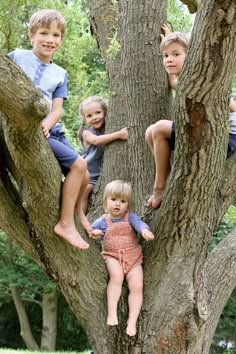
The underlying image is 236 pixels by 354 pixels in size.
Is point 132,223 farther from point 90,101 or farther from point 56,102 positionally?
point 90,101

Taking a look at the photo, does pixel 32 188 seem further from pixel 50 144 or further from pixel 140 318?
pixel 140 318

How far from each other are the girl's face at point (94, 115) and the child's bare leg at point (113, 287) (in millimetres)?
1403

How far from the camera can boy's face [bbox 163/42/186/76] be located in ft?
13.1

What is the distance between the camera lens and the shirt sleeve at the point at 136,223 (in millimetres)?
3672

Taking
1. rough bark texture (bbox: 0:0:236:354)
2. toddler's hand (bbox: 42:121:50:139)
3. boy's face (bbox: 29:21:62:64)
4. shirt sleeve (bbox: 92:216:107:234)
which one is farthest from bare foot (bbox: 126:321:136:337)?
boy's face (bbox: 29:21:62:64)

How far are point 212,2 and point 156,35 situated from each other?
5.95ft

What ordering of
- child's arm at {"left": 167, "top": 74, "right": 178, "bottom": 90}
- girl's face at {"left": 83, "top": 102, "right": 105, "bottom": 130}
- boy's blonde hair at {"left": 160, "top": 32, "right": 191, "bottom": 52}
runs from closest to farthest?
boy's blonde hair at {"left": 160, "top": 32, "right": 191, "bottom": 52}
child's arm at {"left": 167, "top": 74, "right": 178, "bottom": 90}
girl's face at {"left": 83, "top": 102, "right": 105, "bottom": 130}

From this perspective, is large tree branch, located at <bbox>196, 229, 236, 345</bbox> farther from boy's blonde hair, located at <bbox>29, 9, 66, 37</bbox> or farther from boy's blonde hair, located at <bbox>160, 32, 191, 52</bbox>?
boy's blonde hair, located at <bbox>29, 9, 66, 37</bbox>

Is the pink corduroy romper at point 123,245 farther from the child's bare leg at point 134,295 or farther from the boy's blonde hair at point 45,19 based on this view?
the boy's blonde hair at point 45,19

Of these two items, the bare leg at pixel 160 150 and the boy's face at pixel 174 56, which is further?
the boy's face at pixel 174 56

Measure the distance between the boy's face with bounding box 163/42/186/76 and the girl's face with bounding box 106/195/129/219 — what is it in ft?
3.51

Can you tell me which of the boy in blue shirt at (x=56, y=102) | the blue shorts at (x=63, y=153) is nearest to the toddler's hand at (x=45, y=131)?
the boy in blue shirt at (x=56, y=102)

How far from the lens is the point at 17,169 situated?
3.35 meters

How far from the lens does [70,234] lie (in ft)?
11.0
